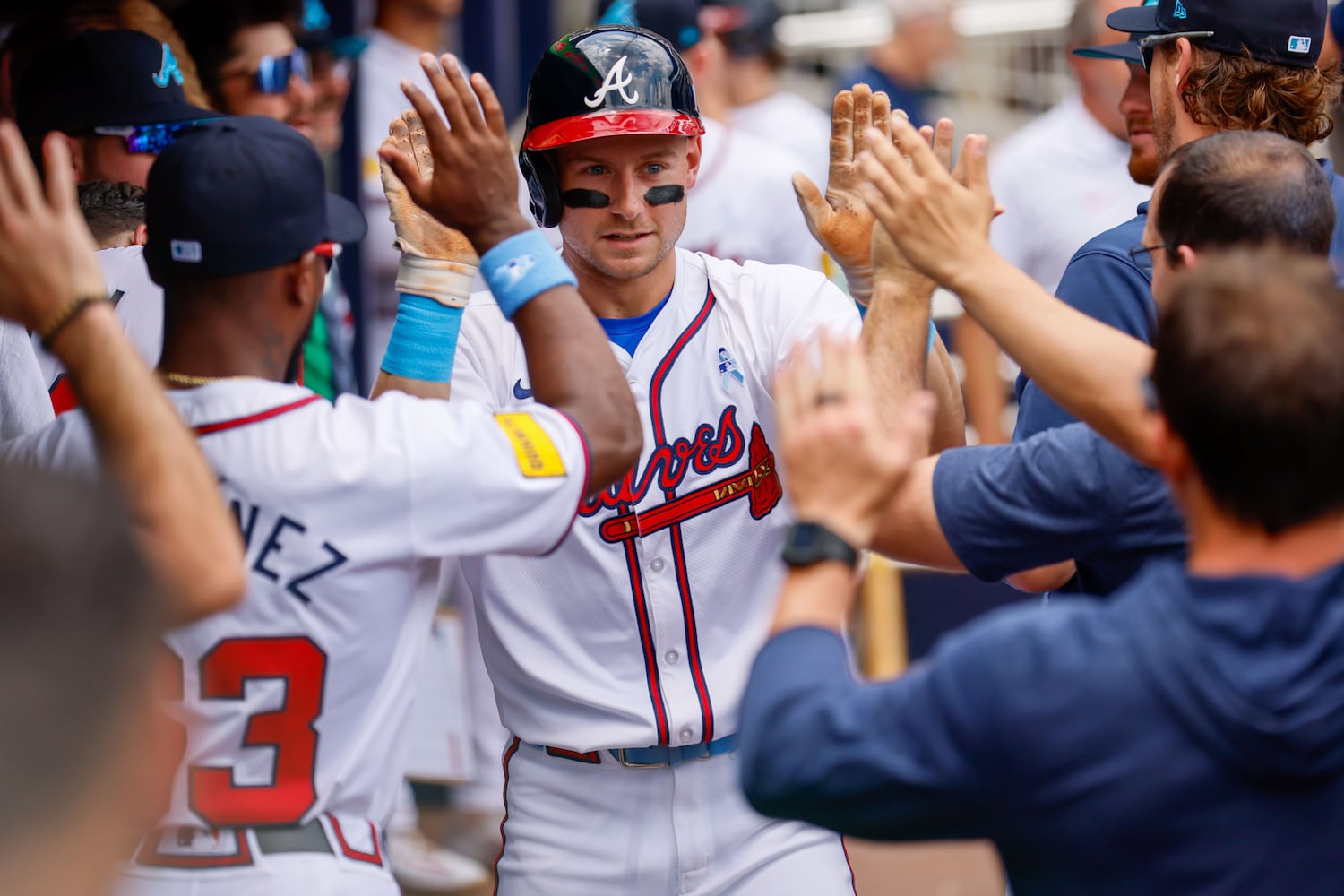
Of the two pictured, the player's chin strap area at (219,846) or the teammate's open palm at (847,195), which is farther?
the teammate's open palm at (847,195)

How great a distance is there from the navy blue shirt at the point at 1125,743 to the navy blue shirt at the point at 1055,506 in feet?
1.99

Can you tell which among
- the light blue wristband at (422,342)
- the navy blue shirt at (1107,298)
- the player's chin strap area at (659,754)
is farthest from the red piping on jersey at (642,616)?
the navy blue shirt at (1107,298)

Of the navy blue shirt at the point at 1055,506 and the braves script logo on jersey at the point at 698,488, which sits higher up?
the navy blue shirt at the point at 1055,506

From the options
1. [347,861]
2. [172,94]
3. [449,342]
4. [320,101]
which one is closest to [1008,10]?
[320,101]

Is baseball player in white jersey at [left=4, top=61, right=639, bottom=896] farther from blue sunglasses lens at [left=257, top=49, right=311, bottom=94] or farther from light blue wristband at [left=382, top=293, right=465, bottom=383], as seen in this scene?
blue sunglasses lens at [left=257, top=49, right=311, bottom=94]

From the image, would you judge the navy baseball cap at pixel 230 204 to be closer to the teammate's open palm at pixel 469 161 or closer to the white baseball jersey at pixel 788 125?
the teammate's open palm at pixel 469 161

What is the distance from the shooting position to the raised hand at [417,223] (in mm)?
2609

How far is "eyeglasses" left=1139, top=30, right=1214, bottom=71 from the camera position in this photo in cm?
277

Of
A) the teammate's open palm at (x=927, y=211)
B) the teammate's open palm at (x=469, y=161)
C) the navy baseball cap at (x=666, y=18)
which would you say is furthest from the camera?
the navy baseball cap at (x=666, y=18)

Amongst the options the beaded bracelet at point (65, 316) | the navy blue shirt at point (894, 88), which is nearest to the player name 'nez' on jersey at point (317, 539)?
the beaded bracelet at point (65, 316)

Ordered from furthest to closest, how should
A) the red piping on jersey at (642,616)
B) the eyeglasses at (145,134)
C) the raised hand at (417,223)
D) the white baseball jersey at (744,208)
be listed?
1. the white baseball jersey at (744,208)
2. the eyeglasses at (145,134)
3. the red piping on jersey at (642,616)
4. the raised hand at (417,223)

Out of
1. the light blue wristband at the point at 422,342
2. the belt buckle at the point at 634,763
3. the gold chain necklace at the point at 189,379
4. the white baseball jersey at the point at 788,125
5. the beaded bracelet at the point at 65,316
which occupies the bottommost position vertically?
the belt buckle at the point at 634,763

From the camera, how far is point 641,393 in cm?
279

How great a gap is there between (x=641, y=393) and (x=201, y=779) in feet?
3.61
